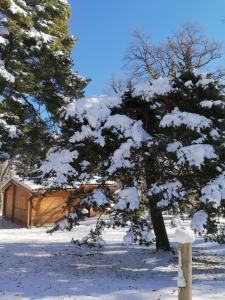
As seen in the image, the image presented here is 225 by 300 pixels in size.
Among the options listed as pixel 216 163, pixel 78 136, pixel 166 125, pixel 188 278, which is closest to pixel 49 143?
pixel 78 136

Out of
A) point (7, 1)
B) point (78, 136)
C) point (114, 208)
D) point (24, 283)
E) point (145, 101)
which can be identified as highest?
point (7, 1)

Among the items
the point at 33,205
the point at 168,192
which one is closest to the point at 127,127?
the point at 168,192

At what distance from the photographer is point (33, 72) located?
17266mm

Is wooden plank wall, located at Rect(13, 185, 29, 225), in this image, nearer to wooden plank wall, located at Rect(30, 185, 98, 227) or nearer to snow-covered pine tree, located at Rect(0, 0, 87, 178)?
wooden plank wall, located at Rect(30, 185, 98, 227)

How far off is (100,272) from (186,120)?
5.16 m

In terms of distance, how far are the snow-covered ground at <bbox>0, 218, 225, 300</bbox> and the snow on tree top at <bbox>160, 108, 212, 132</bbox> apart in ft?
12.9

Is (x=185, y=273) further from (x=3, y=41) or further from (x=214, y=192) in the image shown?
(x=3, y=41)

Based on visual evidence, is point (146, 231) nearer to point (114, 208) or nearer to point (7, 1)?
point (114, 208)

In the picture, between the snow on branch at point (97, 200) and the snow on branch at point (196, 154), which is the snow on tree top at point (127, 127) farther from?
the snow on branch at point (97, 200)

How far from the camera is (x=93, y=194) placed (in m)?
12.2

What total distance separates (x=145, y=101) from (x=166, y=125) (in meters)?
1.56

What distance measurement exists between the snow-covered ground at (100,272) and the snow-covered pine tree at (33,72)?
13.2 feet

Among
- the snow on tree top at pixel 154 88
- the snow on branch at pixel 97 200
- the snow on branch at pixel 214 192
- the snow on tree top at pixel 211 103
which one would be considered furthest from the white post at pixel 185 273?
the snow on tree top at pixel 154 88

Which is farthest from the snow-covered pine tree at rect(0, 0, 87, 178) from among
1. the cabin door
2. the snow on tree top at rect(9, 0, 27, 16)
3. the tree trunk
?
the cabin door
